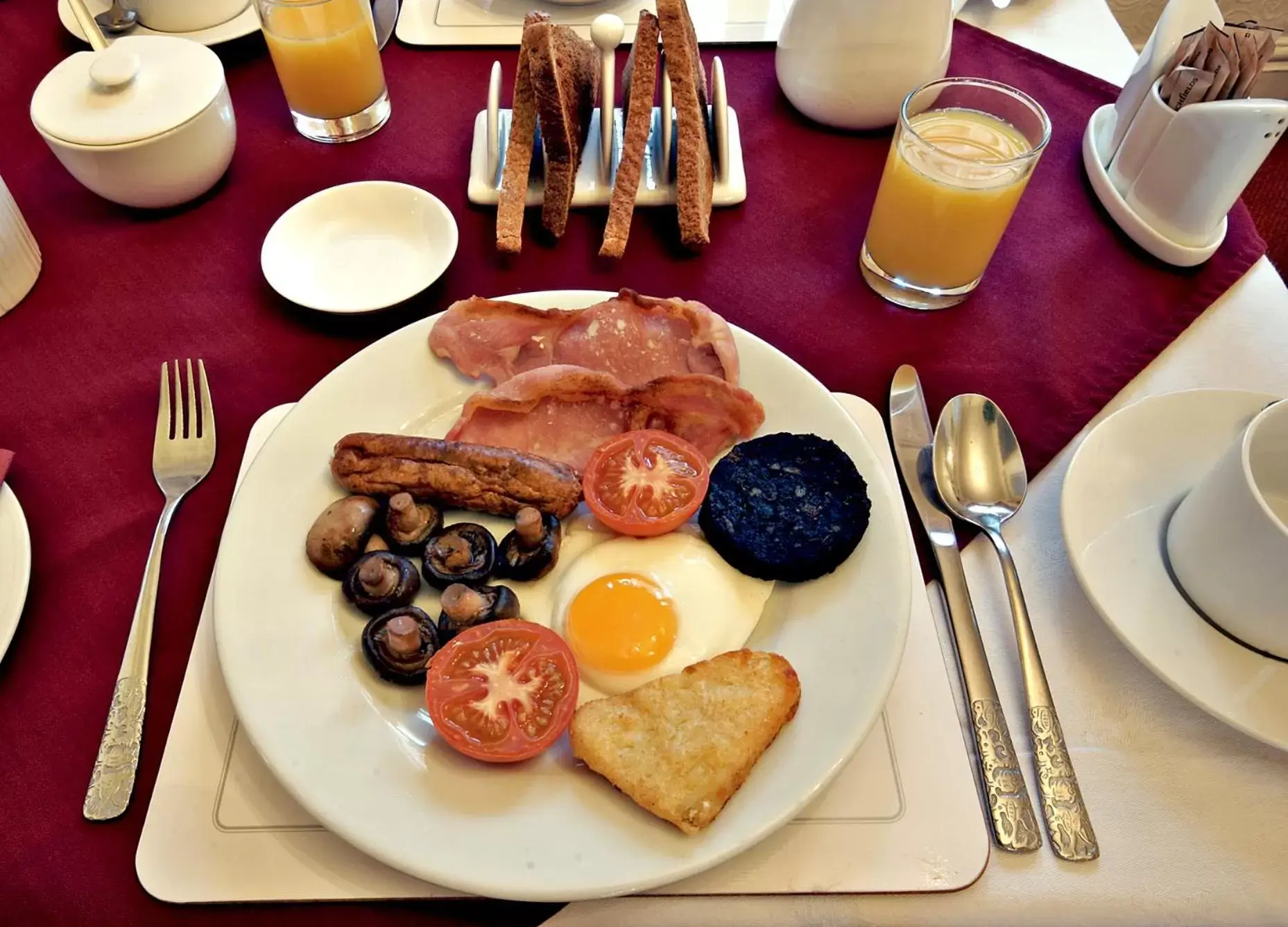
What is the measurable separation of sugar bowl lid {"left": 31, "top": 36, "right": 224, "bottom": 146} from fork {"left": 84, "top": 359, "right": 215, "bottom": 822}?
47cm

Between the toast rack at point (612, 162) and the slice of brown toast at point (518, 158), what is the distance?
0.06 metres

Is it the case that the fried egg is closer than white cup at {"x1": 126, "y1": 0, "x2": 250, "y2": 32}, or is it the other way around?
the fried egg

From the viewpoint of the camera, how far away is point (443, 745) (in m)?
1.11

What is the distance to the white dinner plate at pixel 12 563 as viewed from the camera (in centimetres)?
121

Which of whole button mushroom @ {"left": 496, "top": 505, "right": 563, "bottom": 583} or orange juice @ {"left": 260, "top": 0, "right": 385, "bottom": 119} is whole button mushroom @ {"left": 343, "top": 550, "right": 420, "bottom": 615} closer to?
whole button mushroom @ {"left": 496, "top": 505, "right": 563, "bottom": 583}

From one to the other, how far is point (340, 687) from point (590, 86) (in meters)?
1.44

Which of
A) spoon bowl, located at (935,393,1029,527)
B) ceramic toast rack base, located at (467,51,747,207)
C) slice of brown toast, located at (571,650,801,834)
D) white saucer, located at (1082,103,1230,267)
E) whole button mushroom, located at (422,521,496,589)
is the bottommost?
whole button mushroom, located at (422,521,496,589)

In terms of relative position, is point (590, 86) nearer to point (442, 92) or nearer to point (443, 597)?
point (442, 92)

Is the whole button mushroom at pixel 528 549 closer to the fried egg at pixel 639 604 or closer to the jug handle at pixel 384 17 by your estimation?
the fried egg at pixel 639 604

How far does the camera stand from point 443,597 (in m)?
1.17

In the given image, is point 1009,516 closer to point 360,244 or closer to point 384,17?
point 360,244

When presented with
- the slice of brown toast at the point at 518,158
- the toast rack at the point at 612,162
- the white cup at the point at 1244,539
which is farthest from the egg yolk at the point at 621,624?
the toast rack at the point at 612,162

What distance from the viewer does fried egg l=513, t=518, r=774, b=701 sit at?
1.19m

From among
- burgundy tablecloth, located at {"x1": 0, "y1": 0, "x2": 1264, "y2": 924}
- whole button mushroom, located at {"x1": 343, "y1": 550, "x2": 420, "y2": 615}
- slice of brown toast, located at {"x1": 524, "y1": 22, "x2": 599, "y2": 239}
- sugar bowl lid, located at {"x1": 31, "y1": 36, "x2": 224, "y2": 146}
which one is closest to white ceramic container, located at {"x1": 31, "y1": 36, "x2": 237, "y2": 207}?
sugar bowl lid, located at {"x1": 31, "y1": 36, "x2": 224, "y2": 146}
